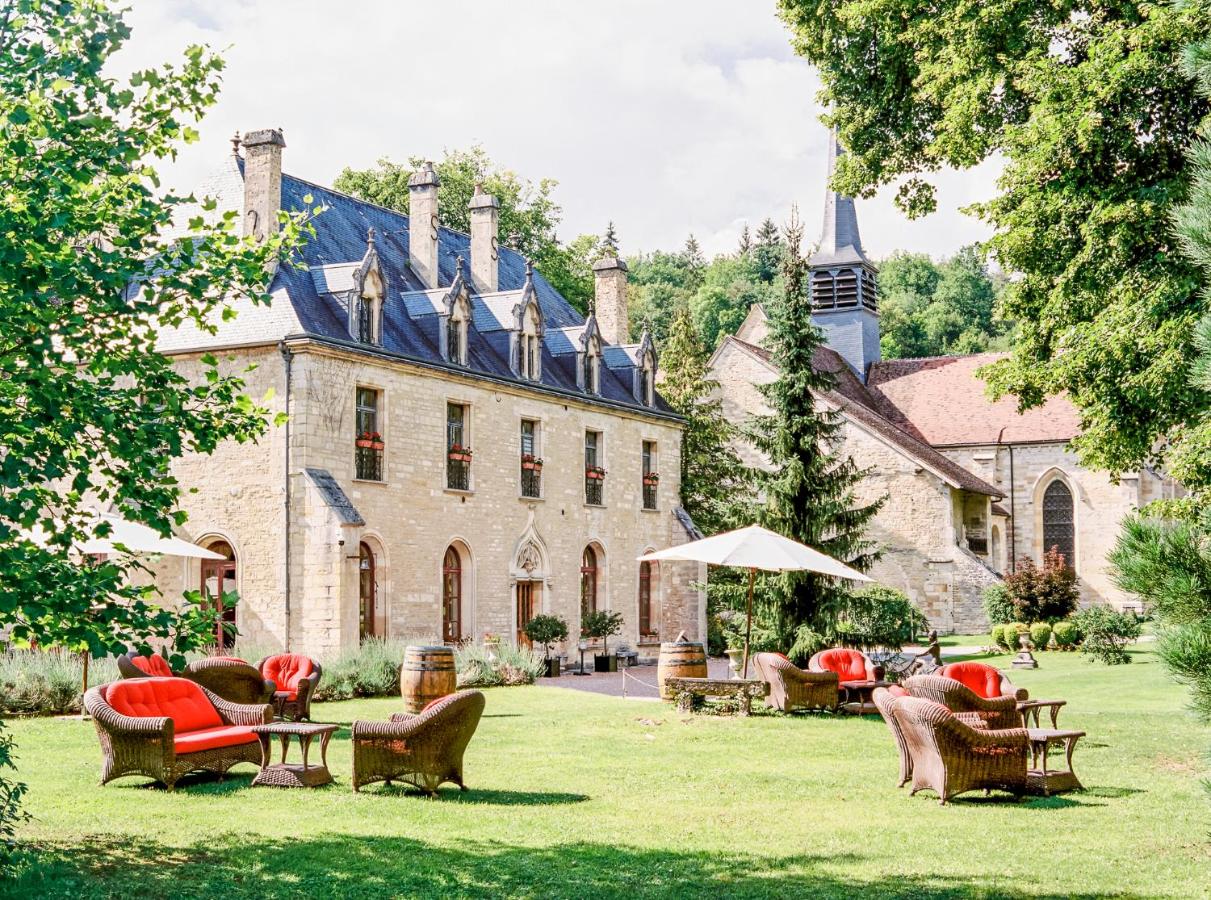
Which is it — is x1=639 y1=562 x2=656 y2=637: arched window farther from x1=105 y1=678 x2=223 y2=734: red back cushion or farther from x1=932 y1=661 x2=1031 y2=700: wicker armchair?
x1=105 y1=678 x2=223 y2=734: red back cushion

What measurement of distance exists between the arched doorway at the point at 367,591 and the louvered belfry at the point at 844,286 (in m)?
28.7

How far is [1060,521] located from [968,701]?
Answer: 37402 mm

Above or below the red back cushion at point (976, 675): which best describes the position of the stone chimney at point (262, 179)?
above

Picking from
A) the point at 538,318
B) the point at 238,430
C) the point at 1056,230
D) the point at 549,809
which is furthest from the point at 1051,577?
the point at 238,430

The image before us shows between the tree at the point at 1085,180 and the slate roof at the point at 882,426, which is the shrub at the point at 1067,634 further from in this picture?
the tree at the point at 1085,180

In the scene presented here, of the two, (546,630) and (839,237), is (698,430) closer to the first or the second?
(546,630)

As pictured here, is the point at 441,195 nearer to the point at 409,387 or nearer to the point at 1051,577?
the point at 409,387

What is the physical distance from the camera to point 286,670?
1552 cm

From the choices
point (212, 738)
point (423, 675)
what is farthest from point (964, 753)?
point (423, 675)

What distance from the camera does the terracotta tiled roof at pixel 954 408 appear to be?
152 ft

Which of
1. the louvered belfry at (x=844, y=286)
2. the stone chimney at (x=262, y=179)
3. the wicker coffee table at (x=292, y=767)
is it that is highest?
the louvered belfry at (x=844, y=286)

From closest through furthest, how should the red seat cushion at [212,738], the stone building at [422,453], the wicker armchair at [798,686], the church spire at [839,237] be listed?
the red seat cushion at [212,738], the wicker armchair at [798,686], the stone building at [422,453], the church spire at [839,237]

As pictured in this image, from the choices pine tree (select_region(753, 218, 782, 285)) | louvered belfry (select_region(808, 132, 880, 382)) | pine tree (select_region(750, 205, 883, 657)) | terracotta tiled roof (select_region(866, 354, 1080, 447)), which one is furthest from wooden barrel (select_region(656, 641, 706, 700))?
pine tree (select_region(753, 218, 782, 285))

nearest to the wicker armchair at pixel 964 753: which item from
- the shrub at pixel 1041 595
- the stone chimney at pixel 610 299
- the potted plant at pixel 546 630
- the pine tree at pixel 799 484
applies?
the pine tree at pixel 799 484
